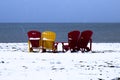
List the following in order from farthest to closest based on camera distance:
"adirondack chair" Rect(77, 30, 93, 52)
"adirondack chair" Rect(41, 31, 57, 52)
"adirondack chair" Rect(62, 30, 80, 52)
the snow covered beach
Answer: "adirondack chair" Rect(77, 30, 93, 52)
"adirondack chair" Rect(62, 30, 80, 52)
"adirondack chair" Rect(41, 31, 57, 52)
the snow covered beach

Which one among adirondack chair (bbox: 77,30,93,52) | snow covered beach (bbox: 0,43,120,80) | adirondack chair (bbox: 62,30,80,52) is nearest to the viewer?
snow covered beach (bbox: 0,43,120,80)

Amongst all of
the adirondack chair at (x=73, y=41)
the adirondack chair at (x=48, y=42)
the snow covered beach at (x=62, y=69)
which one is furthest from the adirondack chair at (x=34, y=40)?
the snow covered beach at (x=62, y=69)

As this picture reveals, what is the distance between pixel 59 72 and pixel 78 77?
3.51ft

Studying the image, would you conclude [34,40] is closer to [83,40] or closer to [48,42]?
[48,42]

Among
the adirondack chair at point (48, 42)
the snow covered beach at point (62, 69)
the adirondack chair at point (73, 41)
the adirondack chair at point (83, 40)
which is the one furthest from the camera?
the adirondack chair at point (83, 40)

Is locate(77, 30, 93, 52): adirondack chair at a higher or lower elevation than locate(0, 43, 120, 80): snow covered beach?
higher

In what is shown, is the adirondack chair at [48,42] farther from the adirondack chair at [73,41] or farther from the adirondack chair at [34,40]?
the adirondack chair at [73,41]

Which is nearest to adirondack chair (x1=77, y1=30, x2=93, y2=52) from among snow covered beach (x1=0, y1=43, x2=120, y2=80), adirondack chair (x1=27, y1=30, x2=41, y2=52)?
adirondack chair (x1=27, y1=30, x2=41, y2=52)

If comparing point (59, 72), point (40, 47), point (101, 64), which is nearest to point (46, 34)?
point (40, 47)

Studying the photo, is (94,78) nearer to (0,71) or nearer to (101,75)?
(101,75)

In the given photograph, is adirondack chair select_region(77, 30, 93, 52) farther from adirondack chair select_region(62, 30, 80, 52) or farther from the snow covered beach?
the snow covered beach

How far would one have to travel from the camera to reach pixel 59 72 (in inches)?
506

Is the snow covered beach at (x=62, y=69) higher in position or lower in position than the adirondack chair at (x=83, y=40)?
lower

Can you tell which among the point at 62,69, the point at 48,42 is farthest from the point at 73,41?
the point at 62,69
